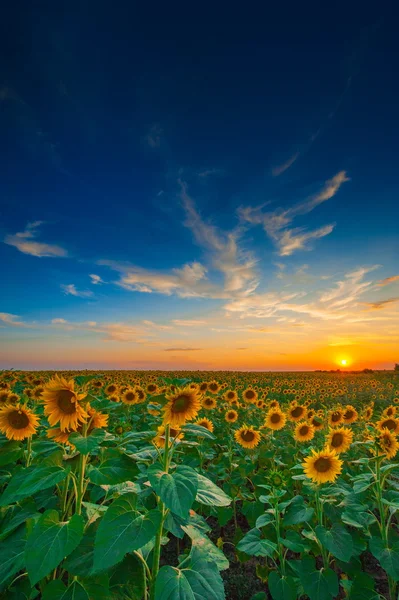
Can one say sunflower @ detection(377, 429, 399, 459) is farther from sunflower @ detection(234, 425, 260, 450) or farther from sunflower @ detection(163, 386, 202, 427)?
sunflower @ detection(163, 386, 202, 427)

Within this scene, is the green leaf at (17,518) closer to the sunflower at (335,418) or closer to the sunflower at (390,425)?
the sunflower at (390,425)

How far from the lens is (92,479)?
2246 millimetres

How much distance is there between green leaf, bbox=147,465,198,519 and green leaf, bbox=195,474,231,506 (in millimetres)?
234

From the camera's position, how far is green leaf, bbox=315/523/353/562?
3.42 metres

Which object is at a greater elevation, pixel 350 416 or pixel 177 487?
pixel 177 487

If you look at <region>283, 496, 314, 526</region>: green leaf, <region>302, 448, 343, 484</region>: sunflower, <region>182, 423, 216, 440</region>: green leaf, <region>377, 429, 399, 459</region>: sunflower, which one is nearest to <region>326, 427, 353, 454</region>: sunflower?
<region>377, 429, 399, 459</region>: sunflower

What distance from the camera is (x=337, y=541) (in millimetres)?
3518

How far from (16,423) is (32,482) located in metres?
1.72

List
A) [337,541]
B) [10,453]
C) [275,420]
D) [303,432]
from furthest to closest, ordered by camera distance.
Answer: [275,420]
[303,432]
[337,541]
[10,453]

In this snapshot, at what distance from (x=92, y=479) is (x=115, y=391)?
28.6 feet

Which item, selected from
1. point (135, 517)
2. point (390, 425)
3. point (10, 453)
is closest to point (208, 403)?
point (390, 425)

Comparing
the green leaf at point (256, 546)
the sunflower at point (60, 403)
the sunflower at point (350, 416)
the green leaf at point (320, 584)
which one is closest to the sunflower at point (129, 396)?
the sunflower at point (350, 416)

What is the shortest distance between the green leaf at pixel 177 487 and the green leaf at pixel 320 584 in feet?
8.16

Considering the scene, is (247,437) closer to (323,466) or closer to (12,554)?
(323,466)
